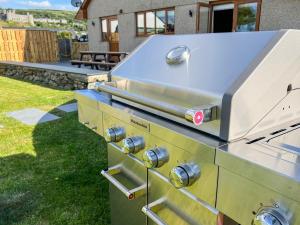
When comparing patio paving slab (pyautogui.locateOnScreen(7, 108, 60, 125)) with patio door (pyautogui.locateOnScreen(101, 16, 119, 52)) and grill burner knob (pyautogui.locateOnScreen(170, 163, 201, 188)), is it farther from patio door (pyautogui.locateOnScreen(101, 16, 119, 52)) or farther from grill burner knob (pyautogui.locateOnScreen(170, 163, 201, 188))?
patio door (pyautogui.locateOnScreen(101, 16, 119, 52))

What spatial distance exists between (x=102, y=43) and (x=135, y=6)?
297 centimetres

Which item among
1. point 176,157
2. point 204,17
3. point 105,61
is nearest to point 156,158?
point 176,157

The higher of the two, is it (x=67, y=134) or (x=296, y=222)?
(x=296, y=222)

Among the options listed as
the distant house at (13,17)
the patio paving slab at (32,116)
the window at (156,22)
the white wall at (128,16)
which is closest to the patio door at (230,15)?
the white wall at (128,16)

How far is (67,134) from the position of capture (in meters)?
4.14

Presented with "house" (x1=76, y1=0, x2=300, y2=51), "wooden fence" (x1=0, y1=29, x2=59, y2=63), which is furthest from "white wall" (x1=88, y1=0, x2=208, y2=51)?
"wooden fence" (x1=0, y1=29, x2=59, y2=63)

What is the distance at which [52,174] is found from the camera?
9.70 ft

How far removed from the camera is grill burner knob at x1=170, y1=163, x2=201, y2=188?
852 mm

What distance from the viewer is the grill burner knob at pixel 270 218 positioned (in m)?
0.63

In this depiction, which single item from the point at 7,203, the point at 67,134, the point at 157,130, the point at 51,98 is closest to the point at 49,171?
the point at 7,203

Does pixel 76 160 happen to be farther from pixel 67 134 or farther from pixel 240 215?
pixel 240 215

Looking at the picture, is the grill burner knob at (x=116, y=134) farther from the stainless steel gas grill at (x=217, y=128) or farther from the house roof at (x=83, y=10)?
the house roof at (x=83, y=10)

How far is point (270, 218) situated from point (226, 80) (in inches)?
17.5

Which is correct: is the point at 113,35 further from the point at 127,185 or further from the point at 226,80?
the point at 226,80
